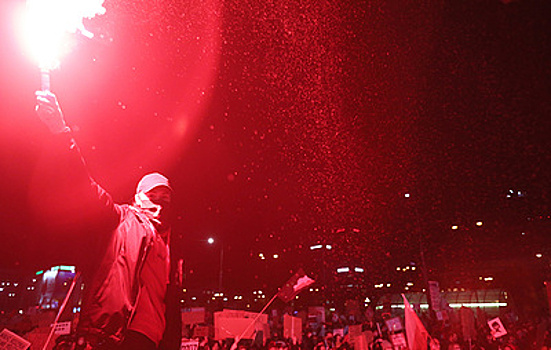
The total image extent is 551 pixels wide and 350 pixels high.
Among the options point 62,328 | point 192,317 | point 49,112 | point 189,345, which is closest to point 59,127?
point 49,112

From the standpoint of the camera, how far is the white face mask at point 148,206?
2.84m

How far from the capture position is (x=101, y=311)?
2.16 m

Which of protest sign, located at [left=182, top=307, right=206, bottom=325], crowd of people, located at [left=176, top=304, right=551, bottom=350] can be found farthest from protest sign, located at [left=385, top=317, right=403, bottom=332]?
protest sign, located at [left=182, top=307, right=206, bottom=325]

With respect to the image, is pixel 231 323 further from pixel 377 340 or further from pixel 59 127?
pixel 59 127

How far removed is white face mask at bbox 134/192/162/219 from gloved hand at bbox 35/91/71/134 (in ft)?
2.80

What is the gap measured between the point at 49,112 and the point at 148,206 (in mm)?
951

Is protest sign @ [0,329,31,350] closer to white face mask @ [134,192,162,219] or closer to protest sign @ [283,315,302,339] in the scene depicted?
white face mask @ [134,192,162,219]

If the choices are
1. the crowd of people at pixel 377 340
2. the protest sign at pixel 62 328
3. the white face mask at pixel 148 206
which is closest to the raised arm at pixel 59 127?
the white face mask at pixel 148 206

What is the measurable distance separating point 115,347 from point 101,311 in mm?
237

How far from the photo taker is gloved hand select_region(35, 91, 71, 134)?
6.83 ft

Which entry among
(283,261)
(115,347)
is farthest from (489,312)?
(115,347)

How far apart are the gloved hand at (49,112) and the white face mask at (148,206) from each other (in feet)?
2.80

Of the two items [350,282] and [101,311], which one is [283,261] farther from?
[101,311]

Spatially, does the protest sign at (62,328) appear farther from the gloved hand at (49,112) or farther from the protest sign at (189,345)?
the gloved hand at (49,112)
